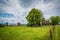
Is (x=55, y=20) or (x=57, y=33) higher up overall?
(x=55, y=20)

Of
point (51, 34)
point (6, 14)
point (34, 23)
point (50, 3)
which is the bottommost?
point (51, 34)

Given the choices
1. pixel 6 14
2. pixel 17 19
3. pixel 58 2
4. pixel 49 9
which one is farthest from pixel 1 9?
pixel 58 2

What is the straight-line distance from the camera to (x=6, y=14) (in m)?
2.38

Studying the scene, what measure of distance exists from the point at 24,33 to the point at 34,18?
29 cm

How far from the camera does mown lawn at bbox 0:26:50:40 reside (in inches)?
90.7

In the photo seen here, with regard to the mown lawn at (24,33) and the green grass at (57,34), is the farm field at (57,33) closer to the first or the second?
the green grass at (57,34)

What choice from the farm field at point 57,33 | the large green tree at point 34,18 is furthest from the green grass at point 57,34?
the large green tree at point 34,18

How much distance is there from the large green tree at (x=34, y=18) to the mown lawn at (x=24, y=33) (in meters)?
0.08

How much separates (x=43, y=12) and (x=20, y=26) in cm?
44

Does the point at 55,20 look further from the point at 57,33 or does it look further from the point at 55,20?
the point at 57,33

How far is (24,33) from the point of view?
91.9 inches

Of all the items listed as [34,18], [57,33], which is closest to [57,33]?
[57,33]

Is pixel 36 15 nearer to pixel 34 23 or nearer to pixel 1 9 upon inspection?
pixel 34 23

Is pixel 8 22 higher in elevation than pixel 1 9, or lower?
lower
